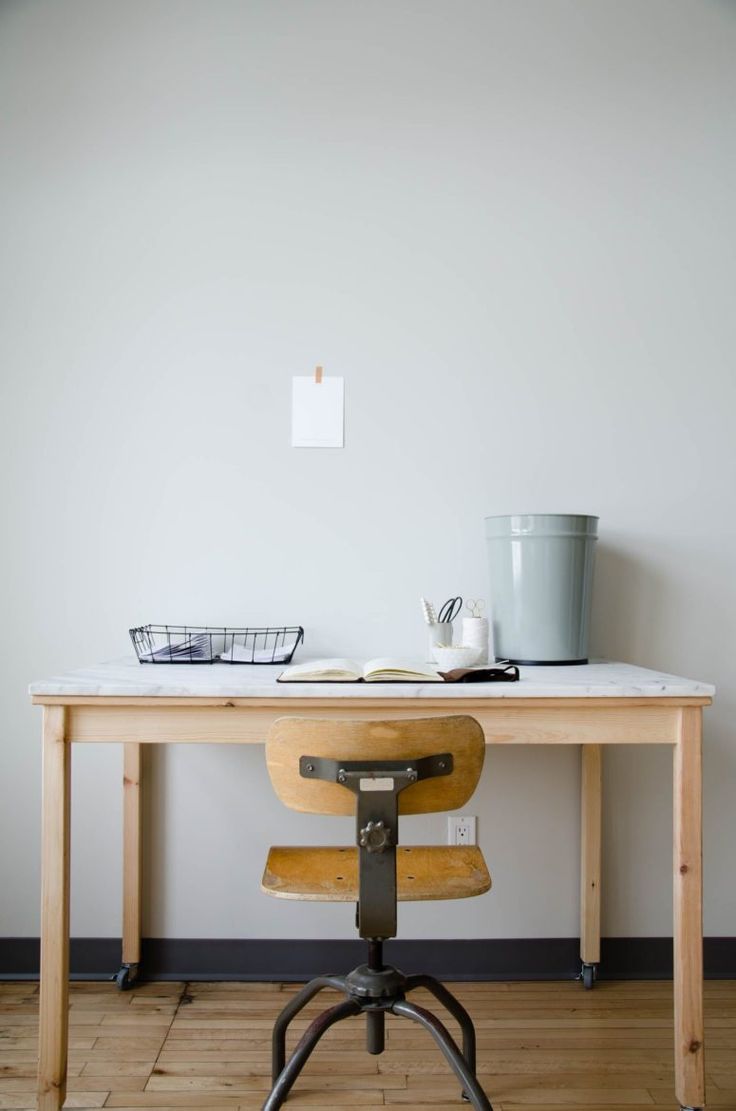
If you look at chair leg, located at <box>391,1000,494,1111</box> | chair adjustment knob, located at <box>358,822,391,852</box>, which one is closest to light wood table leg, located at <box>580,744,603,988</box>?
chair leg, located at <box>391,1000,494,1111</box>

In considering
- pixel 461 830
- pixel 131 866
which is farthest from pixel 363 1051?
pixel 131 866

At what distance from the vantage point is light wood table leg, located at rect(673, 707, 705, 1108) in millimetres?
1503

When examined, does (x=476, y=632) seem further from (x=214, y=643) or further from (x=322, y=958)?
(x=322, y=958)

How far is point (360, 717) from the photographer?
59.4 inches

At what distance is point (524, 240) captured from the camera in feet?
7.12

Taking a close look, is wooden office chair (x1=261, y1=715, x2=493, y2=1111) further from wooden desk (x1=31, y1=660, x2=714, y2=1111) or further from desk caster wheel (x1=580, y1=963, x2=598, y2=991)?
desk caster wheel (x1=580, y1=963, x2=598, y2=991)

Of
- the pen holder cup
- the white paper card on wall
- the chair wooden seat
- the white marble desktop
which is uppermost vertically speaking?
the white paper card on wall

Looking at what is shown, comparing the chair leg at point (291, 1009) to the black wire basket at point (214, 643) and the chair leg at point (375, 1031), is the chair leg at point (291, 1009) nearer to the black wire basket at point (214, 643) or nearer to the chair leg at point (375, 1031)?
the chair leg at point (375, 1031)

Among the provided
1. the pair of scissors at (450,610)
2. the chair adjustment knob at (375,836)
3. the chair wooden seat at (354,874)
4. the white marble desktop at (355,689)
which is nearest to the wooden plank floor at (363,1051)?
the chair wooden seat at (354,874)

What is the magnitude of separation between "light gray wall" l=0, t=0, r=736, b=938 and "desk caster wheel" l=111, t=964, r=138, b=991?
2.17 feet

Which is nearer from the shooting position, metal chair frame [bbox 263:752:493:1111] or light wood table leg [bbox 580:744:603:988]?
metal chair frame [bbox 263:752:493:1111]

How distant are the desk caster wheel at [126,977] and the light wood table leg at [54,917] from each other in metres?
0.48

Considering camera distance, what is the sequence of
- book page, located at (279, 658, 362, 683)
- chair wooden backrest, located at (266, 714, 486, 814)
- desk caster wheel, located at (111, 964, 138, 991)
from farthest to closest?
desk caster wheel, located at (111, 964, 138, 991), book page, located at (279, 658, 362, 683), chair wooden backrest, located at (266, 714, 486, 814)

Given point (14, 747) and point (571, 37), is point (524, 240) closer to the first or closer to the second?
point (571, 37)
